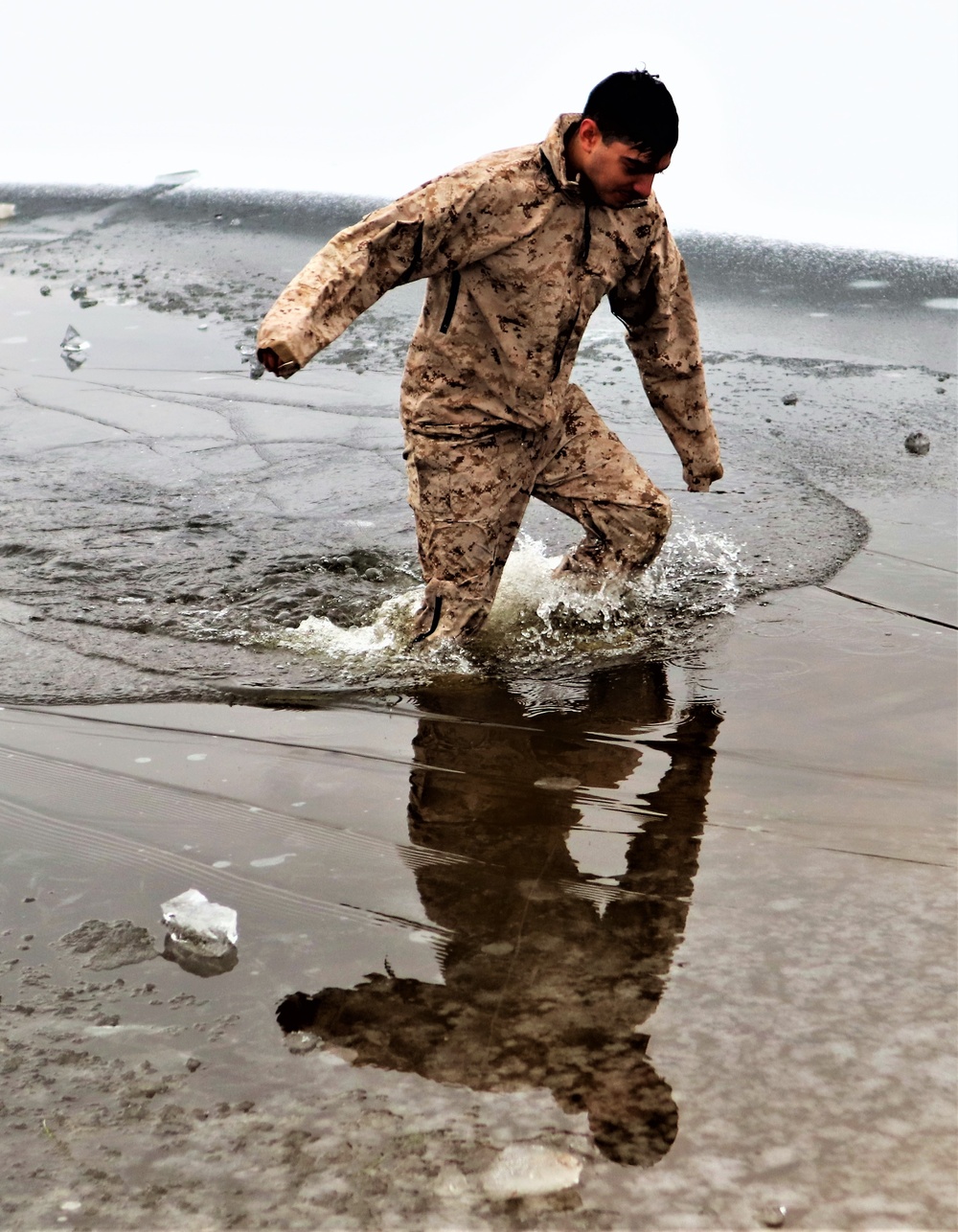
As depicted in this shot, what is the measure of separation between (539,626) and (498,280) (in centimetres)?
109

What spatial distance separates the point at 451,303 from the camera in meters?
3.50

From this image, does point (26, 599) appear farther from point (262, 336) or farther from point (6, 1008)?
point (6, 1008)

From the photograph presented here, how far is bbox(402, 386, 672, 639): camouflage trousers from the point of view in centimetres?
365

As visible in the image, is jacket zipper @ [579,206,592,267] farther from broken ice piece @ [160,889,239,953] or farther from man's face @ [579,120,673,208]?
broken ice piece @ [160,889,239,953]

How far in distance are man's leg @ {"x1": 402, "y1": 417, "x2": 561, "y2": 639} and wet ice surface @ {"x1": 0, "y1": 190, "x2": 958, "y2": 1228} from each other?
0.15 meters

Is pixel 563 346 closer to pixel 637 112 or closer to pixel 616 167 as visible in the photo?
pixel 616 167

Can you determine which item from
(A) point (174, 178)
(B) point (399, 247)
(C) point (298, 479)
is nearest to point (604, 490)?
(B) point (399, 247)

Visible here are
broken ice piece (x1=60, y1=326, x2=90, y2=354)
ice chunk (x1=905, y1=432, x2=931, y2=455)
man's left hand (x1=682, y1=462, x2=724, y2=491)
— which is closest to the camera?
man's left hand (x1=682, y1=462, x2=724, y2=491)

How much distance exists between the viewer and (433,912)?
2.40 m

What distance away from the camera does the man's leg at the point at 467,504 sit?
3.64m

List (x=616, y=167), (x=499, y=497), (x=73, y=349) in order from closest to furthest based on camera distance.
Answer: (x=616, y=167) < (x=499, y=497) < (x=73, y=349)

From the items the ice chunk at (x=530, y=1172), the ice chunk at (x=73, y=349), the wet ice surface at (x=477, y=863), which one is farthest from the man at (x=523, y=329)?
the ice chunk at (x=73, y=349)

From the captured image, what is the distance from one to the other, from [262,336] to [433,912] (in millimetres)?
1428

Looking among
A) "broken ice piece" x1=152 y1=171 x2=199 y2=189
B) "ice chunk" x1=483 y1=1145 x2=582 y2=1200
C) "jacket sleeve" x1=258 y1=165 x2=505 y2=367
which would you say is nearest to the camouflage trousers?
"jacket sleeve" x1=258 y1=165 x2=505 y2=367
